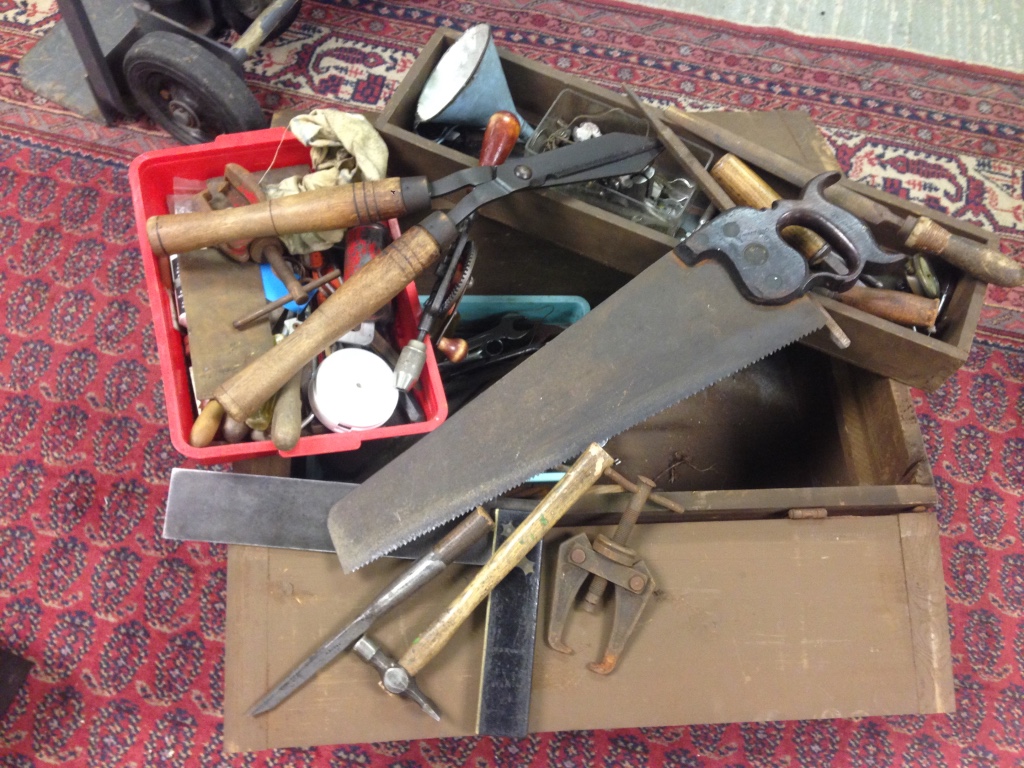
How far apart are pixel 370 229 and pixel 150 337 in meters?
0.79

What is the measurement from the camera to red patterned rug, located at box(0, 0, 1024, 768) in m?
1.38

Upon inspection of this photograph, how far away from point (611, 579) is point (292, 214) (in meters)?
0.62

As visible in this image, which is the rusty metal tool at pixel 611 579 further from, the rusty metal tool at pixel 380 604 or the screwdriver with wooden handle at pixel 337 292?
the screwdriver with wooden handle at pixel 337 292

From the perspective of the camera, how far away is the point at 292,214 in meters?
0.93

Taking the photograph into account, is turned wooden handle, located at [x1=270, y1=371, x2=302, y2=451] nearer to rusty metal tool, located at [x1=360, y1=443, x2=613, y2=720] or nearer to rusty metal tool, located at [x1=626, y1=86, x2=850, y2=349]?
rusty metal tool, located at [x1=360, y1=443, x2=613, y2=720]

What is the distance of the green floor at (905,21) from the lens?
1.95m

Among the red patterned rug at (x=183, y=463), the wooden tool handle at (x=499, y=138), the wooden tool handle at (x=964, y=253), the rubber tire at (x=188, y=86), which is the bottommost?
the red patterned rug at (x=183, y=463)

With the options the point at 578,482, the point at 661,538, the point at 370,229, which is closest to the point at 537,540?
the point at 578,482

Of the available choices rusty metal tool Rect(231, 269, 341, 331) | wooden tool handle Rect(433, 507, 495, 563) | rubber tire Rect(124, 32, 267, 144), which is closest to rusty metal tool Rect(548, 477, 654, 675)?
wooden tool handle Rect(433, 507, 495, 563)

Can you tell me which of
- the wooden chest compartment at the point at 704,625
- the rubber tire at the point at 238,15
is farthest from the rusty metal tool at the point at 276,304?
the rubber tire at the point at 238,15

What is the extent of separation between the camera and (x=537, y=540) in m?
0.91

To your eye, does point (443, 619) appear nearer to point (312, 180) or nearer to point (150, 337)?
point (312, 180)

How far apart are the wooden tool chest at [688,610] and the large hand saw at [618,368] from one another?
0.06 m

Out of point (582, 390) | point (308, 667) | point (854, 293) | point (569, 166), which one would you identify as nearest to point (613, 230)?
point (569, 166)
